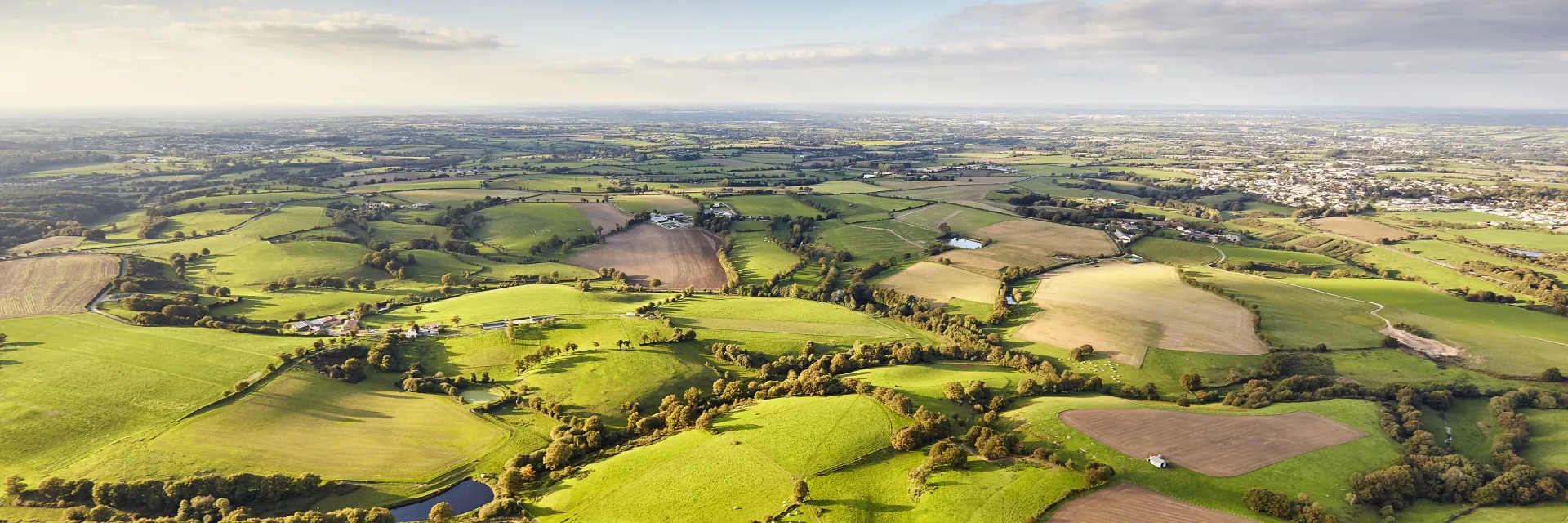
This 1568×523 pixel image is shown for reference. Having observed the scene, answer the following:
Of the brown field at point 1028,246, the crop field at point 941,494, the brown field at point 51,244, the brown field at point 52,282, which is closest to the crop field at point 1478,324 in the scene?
the brown field at point 1028,246

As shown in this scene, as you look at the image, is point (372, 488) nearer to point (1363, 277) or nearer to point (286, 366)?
point (286, 366)

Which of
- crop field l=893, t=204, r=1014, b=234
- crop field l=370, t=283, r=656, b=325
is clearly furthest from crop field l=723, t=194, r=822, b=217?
crop field l=370, t=283, r=656, b=325

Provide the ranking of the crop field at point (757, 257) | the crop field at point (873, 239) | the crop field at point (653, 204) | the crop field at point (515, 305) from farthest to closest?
1. the crop field at point (653, 204)
2. the crop field at point (873, 239)
3. the crop field at point (757, 257)
4. the crop field at point (515, 305)

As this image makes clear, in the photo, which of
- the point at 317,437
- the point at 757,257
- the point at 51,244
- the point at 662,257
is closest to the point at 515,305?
the point at 317,437

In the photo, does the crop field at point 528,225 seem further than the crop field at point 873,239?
Yes

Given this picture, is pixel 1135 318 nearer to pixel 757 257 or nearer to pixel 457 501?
pixel 757 257

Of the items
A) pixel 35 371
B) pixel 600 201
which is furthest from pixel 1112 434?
pixel 600 201

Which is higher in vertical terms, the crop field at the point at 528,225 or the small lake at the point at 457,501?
the crop field at the point at 528,225

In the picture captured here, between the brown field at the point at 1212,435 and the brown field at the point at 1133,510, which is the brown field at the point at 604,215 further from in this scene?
the brown field at the point at 1133,510
